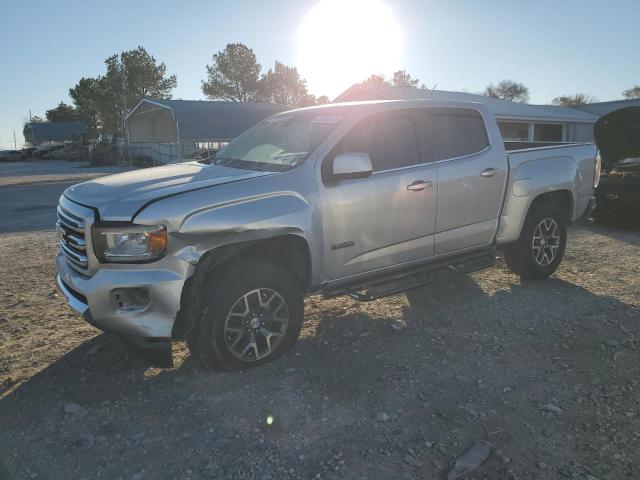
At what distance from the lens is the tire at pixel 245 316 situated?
3.21 metres

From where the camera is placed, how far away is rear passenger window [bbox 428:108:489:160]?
4.43m

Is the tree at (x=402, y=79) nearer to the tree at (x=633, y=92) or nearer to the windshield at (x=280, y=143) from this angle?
the tree at (x=633, y=92)

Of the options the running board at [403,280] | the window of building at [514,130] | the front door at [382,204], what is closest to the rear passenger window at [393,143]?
the front door at [382,204]

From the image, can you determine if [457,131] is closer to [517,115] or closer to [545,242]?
[545,242]

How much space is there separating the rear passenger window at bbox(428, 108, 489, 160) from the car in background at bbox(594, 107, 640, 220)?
14.4ft

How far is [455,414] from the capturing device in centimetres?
294

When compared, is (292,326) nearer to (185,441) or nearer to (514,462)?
(185,441)

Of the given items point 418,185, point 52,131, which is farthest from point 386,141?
point 52,131

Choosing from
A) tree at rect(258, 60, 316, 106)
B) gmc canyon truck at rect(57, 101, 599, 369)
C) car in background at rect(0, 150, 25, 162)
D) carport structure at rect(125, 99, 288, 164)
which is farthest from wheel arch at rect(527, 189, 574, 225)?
tree at rect(258, 60, 316, 106)

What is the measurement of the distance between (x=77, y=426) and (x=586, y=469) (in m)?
2.92

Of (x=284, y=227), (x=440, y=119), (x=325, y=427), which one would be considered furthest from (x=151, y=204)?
(x=440, y=119)

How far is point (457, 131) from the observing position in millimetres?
4598

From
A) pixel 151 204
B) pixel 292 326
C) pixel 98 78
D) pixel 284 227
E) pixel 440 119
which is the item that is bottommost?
pixel 292 326

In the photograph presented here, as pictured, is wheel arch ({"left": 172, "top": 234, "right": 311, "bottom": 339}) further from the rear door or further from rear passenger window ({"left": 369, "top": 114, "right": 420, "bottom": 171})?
the rear door
